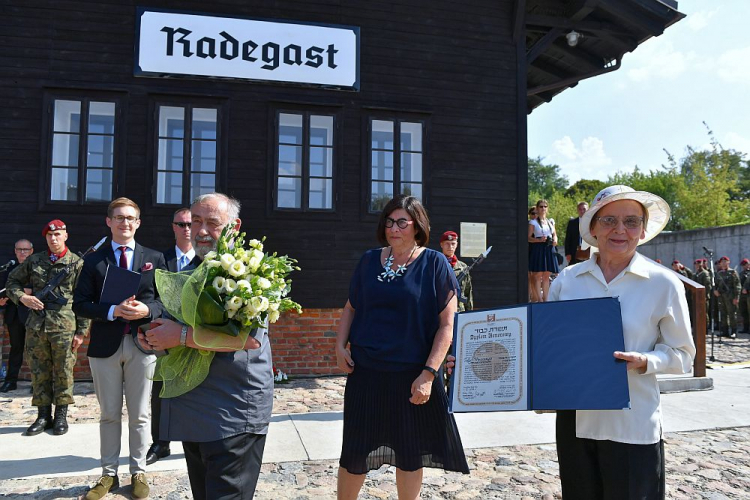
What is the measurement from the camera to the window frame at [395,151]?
9.25 meters

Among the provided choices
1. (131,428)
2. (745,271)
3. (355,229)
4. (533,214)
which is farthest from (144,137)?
(745,271)

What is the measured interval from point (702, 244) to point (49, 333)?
22.4 meters

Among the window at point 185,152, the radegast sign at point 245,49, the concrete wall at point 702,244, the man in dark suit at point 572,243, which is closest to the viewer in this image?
the radegast sign at point 245,49

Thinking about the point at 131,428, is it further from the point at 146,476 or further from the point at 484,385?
the point at 484,385

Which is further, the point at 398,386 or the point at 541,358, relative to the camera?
the point at 398,386

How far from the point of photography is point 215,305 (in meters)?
2.24

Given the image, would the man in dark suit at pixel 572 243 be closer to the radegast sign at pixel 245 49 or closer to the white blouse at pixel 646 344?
the radegast sign at pixel 245 49

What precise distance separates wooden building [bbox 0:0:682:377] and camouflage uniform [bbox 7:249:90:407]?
2.12 m

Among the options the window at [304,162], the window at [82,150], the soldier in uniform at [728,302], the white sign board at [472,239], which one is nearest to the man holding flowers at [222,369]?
the window at [304,162]

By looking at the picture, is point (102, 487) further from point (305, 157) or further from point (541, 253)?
point (541, 253)

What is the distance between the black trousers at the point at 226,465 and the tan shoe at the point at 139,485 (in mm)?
1717

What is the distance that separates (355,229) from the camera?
919 centimetres

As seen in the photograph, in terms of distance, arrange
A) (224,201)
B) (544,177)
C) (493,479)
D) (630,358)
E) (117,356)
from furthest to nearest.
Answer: (544,177), (493,479), (117,356), (224,201), (630,358)

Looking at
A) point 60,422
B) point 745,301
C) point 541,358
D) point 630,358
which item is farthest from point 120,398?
point 745,301
